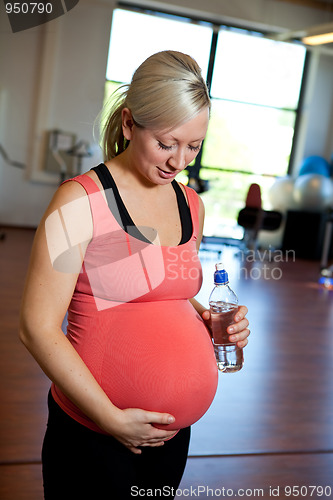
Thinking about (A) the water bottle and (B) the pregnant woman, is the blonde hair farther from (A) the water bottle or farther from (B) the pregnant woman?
(A) the water bottle

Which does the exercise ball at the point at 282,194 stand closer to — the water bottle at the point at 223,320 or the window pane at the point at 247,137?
the window pane at the point at 247,137

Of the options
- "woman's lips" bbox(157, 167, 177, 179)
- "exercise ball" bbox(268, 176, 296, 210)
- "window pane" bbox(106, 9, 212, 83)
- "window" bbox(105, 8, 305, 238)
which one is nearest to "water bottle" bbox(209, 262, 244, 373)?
"woman's lips" bbox(157, 167, 177, 179)

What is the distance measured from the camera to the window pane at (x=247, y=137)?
8.52 meters

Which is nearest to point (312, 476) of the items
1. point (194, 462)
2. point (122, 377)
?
point (194, 462)

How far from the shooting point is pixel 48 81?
7.68m

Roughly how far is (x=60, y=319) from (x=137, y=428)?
0.73 ft

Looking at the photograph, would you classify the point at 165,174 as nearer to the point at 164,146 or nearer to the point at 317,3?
the point at 164,146

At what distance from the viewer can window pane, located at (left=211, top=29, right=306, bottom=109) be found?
845cm

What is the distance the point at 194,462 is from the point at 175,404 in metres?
1.23

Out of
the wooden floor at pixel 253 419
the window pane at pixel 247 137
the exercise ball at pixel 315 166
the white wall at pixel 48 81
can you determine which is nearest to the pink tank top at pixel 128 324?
the wooden floor at pixel 253 419

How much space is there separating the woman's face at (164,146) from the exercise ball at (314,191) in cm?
726

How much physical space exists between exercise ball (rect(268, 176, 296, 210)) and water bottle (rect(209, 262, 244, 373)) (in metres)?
7.28

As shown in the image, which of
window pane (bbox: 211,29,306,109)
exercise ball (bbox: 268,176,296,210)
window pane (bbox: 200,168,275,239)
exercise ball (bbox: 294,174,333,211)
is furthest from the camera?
window pane (bbox: 200,168,275,239)

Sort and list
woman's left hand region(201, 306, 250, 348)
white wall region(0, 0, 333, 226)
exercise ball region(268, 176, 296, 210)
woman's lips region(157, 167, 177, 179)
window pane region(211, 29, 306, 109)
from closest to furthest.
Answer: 1. woman's lips region(157, 167, 177, 179)
2. woman's left hand region(201, 306, 250, 348)
3. white wall region(0, 0, 333, 226)
4. exercise ball region(268, 176, 296, 210)
5. window pane region(211, 29, 306, 109)
